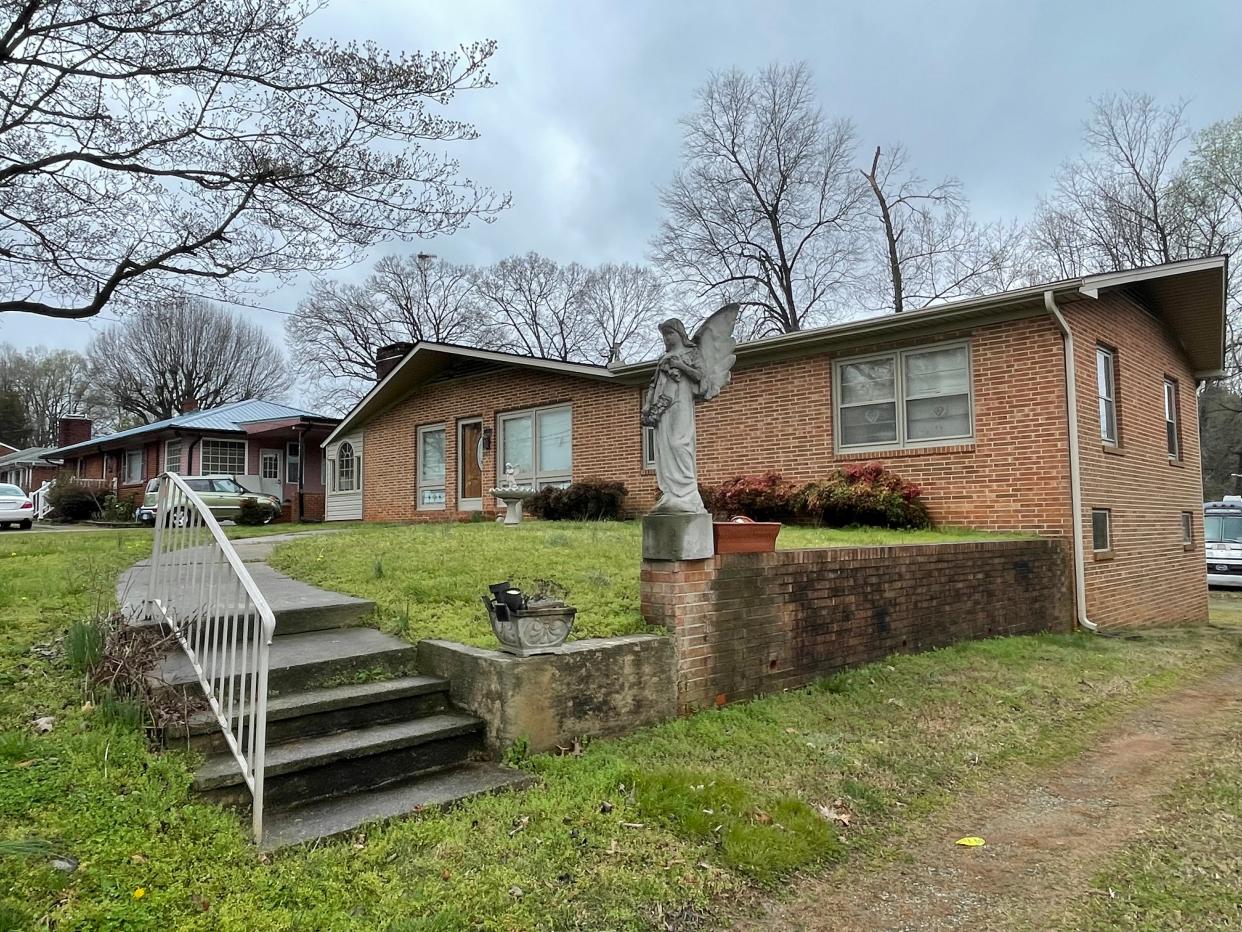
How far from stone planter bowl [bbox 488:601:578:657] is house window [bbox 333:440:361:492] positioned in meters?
16.2

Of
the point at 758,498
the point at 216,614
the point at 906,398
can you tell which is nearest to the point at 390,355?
the point at 758,498

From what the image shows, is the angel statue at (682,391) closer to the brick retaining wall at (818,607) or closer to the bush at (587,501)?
the brick retaining wall at (818,607)

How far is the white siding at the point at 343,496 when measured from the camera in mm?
19203

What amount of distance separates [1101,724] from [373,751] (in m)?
5.07

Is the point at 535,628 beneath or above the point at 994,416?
beneath

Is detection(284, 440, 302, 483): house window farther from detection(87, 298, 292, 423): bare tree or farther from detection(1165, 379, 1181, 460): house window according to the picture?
detection(1165, 379, 1181, 460): house window

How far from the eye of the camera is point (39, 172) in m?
8.20

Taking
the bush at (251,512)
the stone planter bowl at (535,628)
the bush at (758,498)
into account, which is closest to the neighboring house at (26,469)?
the bush at (251,512)

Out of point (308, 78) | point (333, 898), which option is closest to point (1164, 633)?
point (333, 898)

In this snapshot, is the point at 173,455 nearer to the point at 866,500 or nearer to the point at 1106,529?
the point at 866,500

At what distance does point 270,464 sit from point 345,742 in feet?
86.6

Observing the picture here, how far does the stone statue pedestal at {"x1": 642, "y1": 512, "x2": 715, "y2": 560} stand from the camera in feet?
16.3

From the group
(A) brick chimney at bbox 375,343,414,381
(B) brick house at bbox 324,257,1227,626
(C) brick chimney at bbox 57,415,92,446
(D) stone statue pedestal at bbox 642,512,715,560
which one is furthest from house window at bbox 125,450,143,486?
(D) stone statue pedestal at bbox 642,512,715,560

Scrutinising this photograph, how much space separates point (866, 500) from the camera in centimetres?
998
